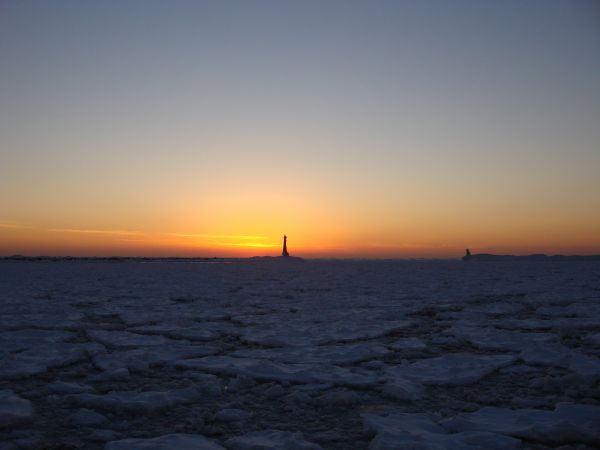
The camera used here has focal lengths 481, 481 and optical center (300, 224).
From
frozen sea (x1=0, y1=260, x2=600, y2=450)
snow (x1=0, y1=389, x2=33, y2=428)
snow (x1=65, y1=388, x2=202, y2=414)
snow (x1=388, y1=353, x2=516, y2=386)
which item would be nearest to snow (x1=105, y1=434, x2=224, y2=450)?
frozen sea (x1=0, y1=260, x2=600, y2=450)

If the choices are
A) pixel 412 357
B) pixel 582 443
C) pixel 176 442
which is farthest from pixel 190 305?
pixel 582 443

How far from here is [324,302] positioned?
559cm

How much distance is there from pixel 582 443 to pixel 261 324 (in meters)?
2.70

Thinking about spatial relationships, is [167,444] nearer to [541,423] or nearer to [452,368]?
[541,423]

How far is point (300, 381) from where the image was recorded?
2.19m

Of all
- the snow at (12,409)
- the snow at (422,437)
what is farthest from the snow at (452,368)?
the snow at (12,409)

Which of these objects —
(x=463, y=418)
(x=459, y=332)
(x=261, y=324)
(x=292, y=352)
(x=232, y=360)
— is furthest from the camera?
(x=261, y=324)

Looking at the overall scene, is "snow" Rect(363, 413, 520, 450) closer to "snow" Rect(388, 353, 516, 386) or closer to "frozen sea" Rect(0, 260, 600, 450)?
"frozen sea" Rect(0, 260, 600, 450)

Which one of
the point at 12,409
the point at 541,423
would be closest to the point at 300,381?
the point at 541,423

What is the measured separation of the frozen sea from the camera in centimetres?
155

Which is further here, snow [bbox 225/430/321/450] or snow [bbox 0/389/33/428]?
snow [bbox 0/389/33/428]

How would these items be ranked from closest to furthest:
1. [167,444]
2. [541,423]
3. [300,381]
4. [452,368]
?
[167,444]
[541,423]
[300,381]
[452,368]

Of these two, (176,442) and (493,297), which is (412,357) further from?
(493,297)

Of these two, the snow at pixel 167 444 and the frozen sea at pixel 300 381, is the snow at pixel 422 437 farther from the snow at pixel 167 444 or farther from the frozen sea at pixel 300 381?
the snow at pixel 167 444
